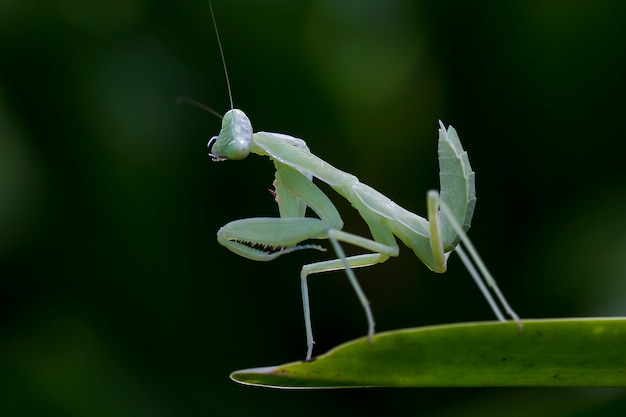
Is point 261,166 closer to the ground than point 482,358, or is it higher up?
higher up

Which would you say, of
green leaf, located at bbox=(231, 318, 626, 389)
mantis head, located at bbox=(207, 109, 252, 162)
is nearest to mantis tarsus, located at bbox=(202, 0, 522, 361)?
mantis head, located at bbox=(207, 109, 252, 162)

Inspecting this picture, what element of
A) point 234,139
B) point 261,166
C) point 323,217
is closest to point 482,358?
point 323,217

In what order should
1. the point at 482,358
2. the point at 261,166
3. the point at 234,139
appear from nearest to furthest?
the point at 482,358, the point at 234,139, the point at 261,166

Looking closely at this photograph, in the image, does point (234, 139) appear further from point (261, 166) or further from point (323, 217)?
point (261, 166)

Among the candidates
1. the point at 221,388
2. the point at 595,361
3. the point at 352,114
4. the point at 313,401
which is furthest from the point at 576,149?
the point at 595,361

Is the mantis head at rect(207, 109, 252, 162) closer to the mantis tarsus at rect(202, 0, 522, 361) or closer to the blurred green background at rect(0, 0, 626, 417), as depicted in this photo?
the mantis tarsus at rect(202, 0, 522, 361)

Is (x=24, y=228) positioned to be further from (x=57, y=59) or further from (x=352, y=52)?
(x=352, y=52)
